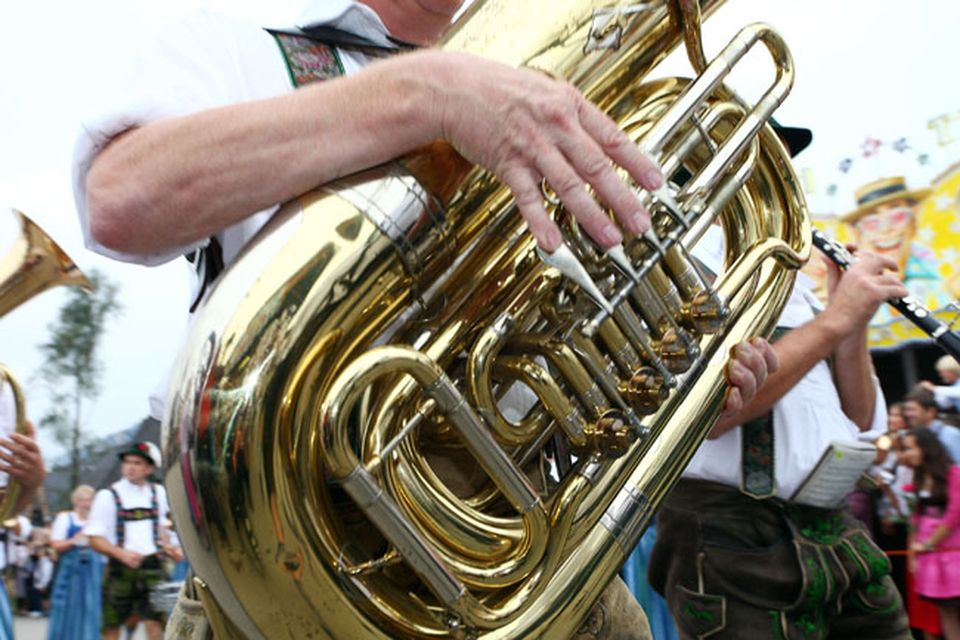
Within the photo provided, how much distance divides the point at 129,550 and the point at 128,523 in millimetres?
182

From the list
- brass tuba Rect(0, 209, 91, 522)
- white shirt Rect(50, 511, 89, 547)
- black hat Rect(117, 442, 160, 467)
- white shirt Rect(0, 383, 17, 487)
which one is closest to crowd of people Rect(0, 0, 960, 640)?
white shirt Rect(0, 383, 17, 487)

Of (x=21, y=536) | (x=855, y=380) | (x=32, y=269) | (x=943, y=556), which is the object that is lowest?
(x=943, y=556)

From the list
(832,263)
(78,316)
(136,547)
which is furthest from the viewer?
(78,316)

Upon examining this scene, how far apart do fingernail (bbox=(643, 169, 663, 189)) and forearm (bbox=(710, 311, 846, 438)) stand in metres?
1.38

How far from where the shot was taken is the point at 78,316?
16.2 meters

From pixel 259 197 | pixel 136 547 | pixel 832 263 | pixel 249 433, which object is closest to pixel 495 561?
pixel 249 433

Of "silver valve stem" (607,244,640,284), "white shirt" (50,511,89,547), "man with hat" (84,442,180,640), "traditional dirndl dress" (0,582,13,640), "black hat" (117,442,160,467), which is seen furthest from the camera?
"white shirt" (50,511,89,547)

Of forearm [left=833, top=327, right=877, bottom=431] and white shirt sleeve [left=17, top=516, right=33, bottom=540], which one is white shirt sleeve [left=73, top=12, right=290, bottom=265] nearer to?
forearm [left=833, top=327, right=877, bottom=431]

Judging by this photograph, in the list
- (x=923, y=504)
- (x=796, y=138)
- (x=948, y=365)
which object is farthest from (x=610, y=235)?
(x=948, y=365)

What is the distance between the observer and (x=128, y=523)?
739 centimetres

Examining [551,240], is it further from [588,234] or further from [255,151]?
[255,151]

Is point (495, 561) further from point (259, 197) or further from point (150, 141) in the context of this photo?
point (150, 141)

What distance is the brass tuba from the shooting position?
3.05 metres

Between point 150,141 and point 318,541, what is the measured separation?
1.68 feet
